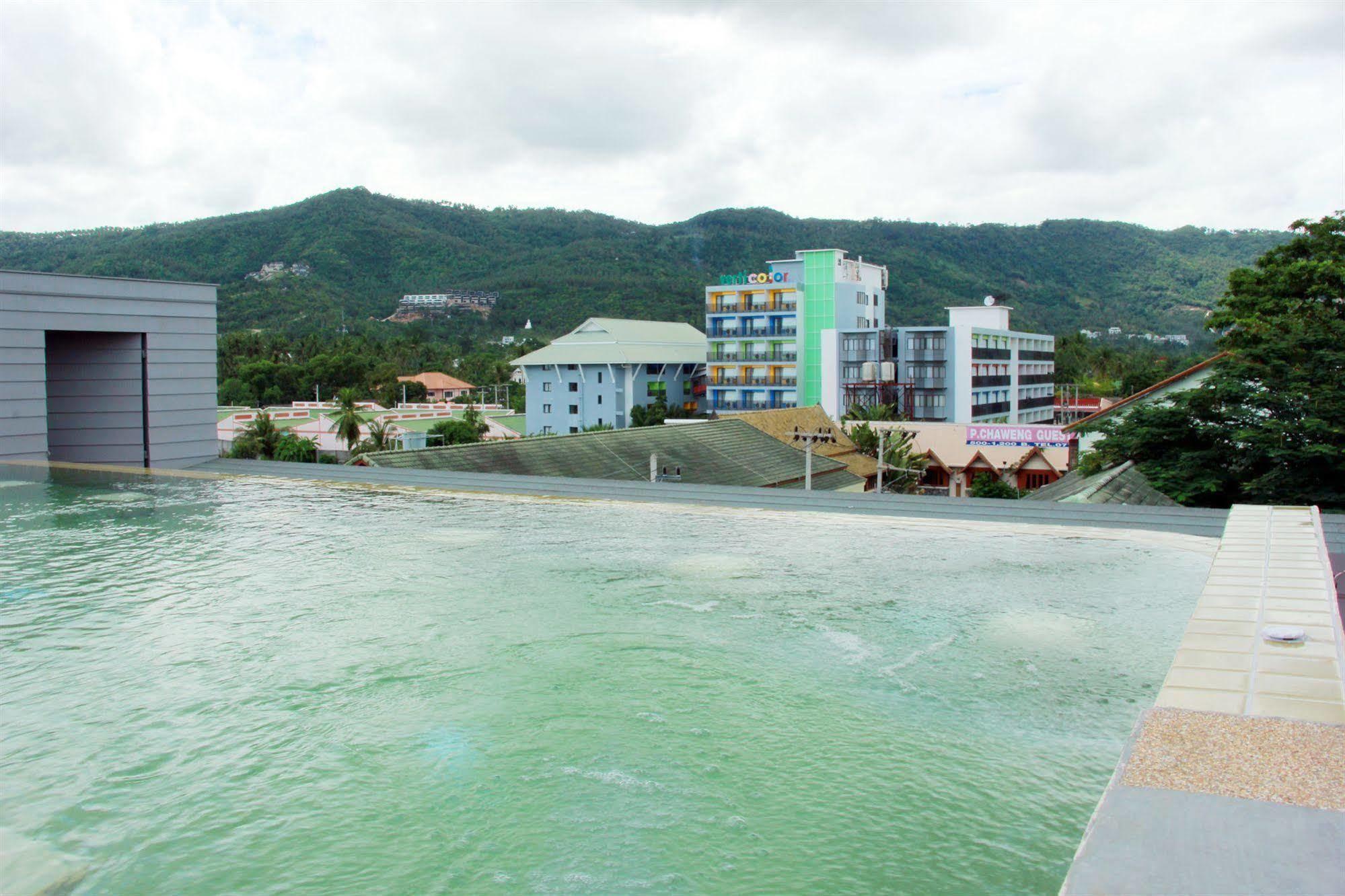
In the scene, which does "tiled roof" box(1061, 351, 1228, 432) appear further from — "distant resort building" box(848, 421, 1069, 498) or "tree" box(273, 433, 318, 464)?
"tree" box(273, 433, 318, 464)

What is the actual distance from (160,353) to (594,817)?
10.2m

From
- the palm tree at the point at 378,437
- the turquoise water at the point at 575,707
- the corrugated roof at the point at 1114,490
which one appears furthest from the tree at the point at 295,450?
the turquoise water at the point at 575,707

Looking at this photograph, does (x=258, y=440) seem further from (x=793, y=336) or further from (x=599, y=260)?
(x=599, y=260)

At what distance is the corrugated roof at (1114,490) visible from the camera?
11.4 metres

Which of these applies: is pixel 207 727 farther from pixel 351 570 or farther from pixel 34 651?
pixel 351 570

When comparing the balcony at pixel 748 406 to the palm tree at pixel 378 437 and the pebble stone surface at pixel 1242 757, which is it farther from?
the pebble stone surface at pixel 1242 757

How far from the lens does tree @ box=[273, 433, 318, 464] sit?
30750 mm

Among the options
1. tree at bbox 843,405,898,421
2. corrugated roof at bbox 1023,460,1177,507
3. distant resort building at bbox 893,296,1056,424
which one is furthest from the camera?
distant resort building at bbox 893,296,1056,424

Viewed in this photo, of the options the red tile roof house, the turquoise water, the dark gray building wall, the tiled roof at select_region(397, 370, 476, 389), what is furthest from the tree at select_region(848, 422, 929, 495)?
the tiled roof at select_region(397, 370, 476, 389)

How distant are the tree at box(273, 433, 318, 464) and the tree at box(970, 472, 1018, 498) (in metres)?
20.7

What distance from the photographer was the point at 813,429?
1190 inches

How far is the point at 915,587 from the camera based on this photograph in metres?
5.20

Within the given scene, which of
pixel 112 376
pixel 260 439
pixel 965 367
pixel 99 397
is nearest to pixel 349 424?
pixel 260 439

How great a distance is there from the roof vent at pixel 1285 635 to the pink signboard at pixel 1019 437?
95.2 ft
